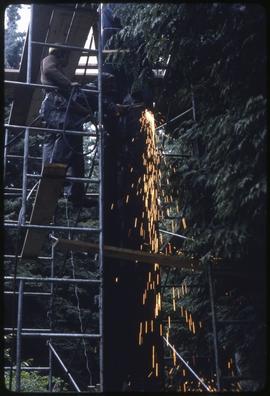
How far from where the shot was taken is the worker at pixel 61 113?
5.38 metres

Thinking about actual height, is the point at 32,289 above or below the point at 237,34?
below

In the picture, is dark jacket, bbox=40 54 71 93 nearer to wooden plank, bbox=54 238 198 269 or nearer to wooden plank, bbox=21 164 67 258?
wooden plank, bbox=21 164 67 258

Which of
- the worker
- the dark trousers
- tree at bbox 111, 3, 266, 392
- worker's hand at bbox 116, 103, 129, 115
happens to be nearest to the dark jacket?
the worker

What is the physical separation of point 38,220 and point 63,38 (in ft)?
6.81

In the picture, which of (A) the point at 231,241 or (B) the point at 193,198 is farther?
(B) the point at 193,198

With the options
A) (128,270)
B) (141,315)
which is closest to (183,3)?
(128,270)

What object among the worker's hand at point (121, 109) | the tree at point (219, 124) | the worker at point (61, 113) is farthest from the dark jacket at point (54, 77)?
the tree at point (219, 124)

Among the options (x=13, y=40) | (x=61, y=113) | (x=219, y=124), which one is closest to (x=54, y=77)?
(x=61, y=113)

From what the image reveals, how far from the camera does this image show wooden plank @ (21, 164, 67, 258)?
4934 millimetres

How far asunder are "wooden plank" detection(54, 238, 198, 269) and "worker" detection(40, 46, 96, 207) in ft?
2.67

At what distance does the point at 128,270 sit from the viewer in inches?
230

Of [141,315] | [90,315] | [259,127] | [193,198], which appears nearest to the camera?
[259,127]

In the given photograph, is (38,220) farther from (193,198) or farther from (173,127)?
(173,127)

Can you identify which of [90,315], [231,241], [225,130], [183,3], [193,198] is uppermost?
[183,3]
